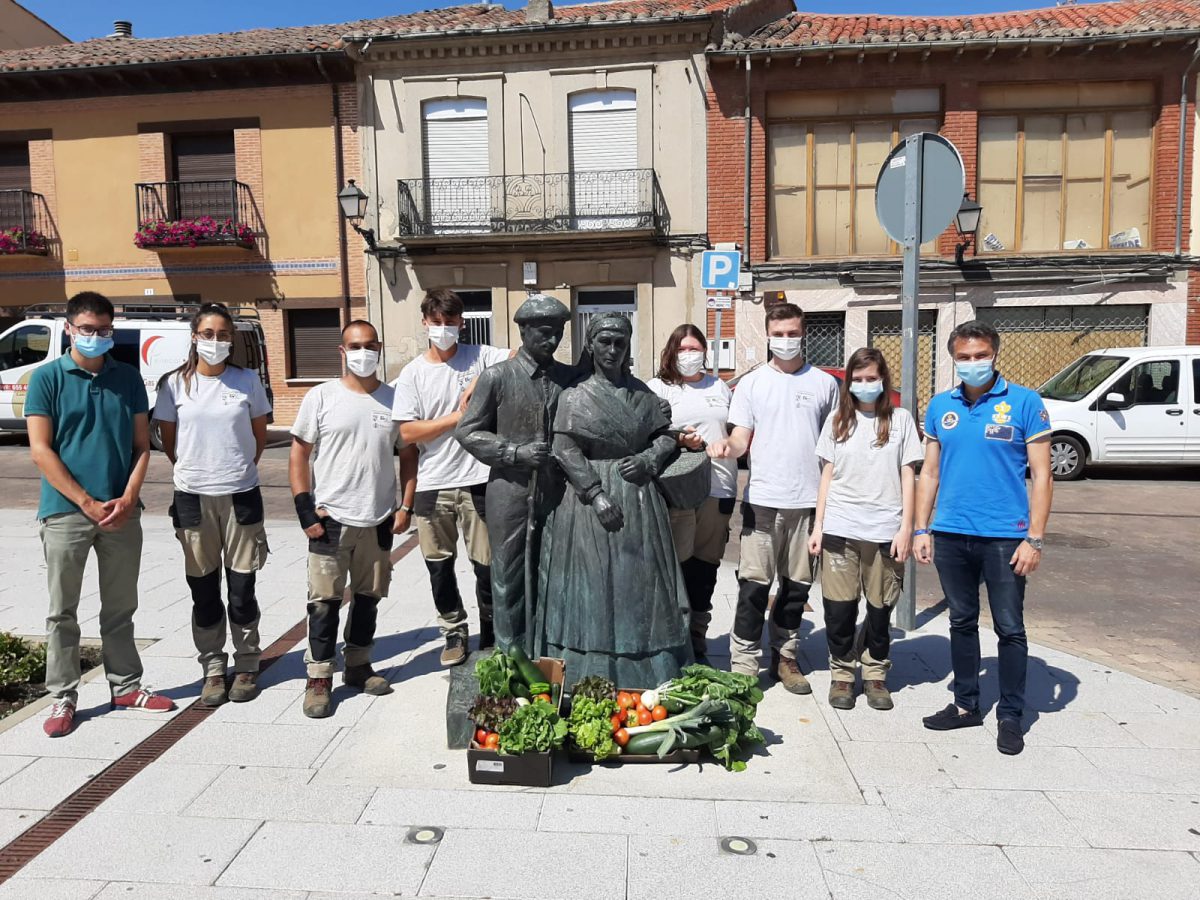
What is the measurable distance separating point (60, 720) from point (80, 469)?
1.18 m

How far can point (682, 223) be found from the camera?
56.4 ft

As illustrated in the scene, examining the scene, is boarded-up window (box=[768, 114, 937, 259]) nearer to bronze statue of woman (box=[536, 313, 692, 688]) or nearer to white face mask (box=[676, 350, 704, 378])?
white face mask (box=[676, 350, 704, 378])

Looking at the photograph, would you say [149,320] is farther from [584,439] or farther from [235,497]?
[584,439]

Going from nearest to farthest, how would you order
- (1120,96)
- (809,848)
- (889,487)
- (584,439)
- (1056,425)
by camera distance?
(809,848) < (584,439) < (889,487) < (1056,425) < (1120,96)

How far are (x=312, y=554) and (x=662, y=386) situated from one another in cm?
208

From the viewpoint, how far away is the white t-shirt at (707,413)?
15.4 ft

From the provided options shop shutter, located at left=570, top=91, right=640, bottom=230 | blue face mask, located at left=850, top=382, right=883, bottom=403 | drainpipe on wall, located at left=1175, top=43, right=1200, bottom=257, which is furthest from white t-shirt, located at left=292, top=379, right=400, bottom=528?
drainpipe on wall, located at left=1175, top=43, right=1200, bottom=257

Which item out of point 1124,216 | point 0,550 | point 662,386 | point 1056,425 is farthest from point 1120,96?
point 0,550

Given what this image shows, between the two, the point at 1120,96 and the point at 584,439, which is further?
the point at 1120,96

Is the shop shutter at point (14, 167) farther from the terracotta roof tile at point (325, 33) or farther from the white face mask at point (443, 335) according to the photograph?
the white face mask at point (443, 335)

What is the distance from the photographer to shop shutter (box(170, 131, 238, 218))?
1852 centimetres

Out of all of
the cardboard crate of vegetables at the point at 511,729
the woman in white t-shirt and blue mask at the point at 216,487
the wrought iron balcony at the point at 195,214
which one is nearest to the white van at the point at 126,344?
the wrought iron balcony at the point at 195,214

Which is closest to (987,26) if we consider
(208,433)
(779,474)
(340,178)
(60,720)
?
(340,178)

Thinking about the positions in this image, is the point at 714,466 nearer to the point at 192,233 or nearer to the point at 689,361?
the point at 689,361
